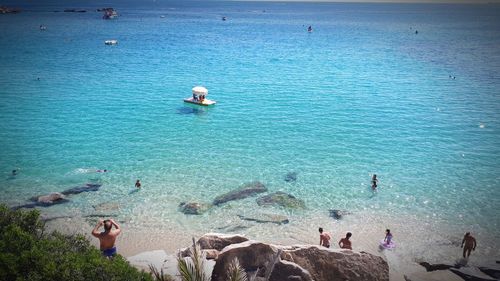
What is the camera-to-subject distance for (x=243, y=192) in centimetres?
2011

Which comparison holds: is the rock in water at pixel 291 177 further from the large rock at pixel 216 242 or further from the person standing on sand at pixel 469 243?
the person standing on sand at pixel 469 243

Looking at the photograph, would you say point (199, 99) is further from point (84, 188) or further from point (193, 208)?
point (193, 208)

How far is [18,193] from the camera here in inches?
781

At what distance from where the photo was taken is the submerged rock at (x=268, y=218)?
1750cm

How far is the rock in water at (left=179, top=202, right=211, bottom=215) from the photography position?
18.2 meters

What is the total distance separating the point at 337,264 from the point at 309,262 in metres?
0.94

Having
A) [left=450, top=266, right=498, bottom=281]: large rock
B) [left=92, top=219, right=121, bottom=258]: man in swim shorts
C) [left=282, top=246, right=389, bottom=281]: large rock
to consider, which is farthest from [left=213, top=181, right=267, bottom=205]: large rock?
[left=450, top=266, right=498, bottom=281]: large rock

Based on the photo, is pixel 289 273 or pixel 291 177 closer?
pixel 289 273

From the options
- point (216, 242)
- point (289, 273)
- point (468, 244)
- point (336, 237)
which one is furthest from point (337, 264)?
point (468, 244)

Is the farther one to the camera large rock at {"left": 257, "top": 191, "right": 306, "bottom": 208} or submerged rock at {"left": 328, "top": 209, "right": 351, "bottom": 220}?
large rock at {"left": 257, "top": 191, "right": 306, "bottom": 208}

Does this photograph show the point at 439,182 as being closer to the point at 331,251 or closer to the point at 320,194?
the point at 320,194

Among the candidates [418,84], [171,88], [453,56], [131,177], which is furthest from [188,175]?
[453,56]

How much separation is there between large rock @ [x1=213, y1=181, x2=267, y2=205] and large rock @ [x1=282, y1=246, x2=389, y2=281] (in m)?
7.44

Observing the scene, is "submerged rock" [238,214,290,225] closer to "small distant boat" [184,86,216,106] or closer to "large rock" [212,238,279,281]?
"large rock" [212,238,279,281]
